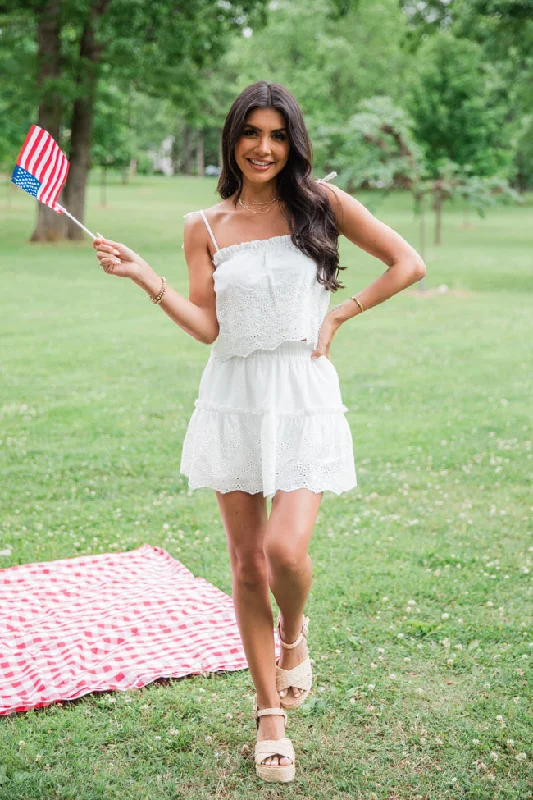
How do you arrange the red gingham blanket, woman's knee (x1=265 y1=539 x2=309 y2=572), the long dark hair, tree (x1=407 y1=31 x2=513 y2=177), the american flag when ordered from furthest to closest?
tree (x1=407 y1=31 x2=513 y2=177) → the red gingham blanket → the american flag → the long dark hair → woman's knee (x1=265 y1=539 x2=309 y2=572)

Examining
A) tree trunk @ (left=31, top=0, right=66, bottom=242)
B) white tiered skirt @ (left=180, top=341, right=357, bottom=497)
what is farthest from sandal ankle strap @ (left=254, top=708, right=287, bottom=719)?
tree trunk @ (left=31, top=0, right=66, bottom=242)

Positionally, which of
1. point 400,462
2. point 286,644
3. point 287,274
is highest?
point 287,274

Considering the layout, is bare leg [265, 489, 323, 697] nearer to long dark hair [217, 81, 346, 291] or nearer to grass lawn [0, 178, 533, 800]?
grass lawn [0, 178, 533, 800]

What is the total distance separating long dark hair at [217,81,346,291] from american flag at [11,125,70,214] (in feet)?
2.14

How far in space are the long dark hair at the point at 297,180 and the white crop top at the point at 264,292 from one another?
0.21ft

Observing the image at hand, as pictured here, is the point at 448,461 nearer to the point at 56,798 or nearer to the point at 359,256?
the point at 56,798

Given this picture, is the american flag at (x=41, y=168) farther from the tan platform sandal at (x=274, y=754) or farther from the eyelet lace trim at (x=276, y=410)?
the tan platform sandal at (x=274, y=754)

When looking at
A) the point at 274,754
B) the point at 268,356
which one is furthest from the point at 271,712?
the point at 268,356

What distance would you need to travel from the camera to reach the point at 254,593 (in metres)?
3.63

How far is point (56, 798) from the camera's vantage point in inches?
138

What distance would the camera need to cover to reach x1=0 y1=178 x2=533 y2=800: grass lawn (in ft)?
12.2

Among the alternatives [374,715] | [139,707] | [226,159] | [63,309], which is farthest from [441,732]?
[63,309]

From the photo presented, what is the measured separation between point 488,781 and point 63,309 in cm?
1480

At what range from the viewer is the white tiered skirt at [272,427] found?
3578mm
